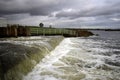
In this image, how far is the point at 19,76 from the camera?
20.1 feet

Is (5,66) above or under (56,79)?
above

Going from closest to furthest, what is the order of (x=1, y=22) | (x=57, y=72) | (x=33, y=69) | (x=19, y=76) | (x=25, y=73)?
(x=19, y=76)
(x=25, y=73)
(x=57, y=72)
(x=33, y=69)
(x=1, y=22)

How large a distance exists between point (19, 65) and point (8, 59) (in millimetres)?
645

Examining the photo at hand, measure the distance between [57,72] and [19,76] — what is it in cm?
183

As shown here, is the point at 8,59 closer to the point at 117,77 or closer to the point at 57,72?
the point at 57,72

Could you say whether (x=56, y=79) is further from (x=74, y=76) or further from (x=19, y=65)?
(x=19, y=65)

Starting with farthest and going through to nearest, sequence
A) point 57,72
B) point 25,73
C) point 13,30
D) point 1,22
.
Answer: point 1,22
point 13,30
point 57,72
point 25,73

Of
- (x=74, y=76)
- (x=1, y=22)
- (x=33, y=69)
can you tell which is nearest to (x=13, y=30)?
(x=1, y=22)

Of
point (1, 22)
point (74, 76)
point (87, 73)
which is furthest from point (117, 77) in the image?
point (1, 22)

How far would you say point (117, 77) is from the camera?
6.94 metres

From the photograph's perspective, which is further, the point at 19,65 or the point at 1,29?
the point at 1,29

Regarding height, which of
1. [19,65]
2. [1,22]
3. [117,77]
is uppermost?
[1,22]

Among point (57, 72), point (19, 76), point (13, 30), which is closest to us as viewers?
point (19, 76)

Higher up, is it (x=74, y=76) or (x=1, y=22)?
(x=1, y=22)
